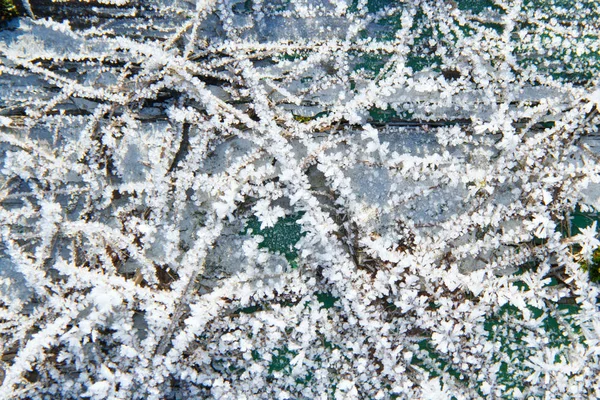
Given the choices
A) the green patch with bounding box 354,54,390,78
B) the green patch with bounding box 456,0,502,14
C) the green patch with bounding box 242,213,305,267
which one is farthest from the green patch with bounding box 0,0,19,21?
the green patch with bounding box 456,0,502,14

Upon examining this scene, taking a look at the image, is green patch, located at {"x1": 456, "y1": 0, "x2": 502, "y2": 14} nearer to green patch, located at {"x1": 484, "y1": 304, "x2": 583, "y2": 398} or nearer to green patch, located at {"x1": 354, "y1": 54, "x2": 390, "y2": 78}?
green patch, located at {"x1": 354, "y1": 54, "x2": 390, "y2": 78}

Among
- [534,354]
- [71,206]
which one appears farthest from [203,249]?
[534,354]

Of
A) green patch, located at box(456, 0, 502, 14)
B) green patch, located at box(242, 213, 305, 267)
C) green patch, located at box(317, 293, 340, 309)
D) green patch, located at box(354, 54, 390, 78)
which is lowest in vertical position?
green patch, located at box(317, 293, 340, 309)

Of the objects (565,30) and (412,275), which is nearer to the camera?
(412,275)

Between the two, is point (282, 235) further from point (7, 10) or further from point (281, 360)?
point (7, 10)

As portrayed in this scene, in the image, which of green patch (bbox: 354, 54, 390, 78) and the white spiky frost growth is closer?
the white spiky frost growth

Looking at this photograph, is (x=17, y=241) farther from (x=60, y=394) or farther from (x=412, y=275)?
(x=412, y=275)

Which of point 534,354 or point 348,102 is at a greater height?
point 348,102
